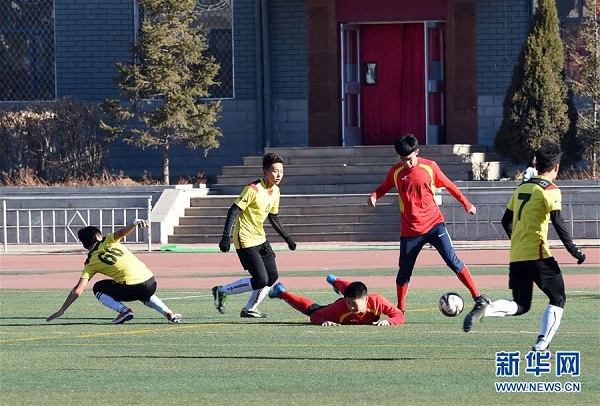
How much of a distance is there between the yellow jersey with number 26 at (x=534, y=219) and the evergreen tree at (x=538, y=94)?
18.2m

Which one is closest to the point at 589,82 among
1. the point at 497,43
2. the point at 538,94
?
the point at 538,94

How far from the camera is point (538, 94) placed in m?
29.0

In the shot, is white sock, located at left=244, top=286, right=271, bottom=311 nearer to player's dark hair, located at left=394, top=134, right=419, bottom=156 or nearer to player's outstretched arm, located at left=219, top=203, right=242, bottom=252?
player's outstretched arm, located at left=219, top=203, right=242, bottom=252

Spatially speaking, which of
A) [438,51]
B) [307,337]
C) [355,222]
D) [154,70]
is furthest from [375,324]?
[438,51]

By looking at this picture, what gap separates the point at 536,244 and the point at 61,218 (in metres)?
18.9

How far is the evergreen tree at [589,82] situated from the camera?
29.3 m

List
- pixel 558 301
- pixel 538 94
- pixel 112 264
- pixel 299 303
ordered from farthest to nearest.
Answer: pixel 538 94 < pixel 112 264 < pixel 299 303 < pixel 558 301

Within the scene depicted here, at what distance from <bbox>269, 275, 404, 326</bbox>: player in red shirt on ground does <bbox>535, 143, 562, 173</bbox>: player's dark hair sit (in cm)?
270

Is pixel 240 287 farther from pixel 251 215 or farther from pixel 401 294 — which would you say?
pixel 401 294

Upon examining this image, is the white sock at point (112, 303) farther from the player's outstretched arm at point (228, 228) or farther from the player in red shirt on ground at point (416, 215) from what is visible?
the player in red shirt on ground at point (416, 215)

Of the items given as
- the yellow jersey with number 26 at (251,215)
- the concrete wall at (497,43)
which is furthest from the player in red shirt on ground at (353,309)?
the concrete wall at (497,43)

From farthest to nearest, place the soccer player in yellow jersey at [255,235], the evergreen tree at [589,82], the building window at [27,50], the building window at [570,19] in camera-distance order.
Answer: the building window at [27,50], the building window at [570,19], the evergreen tree at [589,82], the soccer player in yellow jersey at [255,235]

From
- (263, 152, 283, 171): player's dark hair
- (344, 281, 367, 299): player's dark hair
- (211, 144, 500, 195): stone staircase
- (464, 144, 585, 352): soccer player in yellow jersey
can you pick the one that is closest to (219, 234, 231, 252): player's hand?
(263, 152, 283, 171): player's dark hair

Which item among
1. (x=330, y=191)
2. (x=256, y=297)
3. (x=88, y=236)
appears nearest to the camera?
(x=88, y=236)
